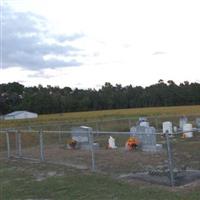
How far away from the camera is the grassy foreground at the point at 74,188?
9.00 meters

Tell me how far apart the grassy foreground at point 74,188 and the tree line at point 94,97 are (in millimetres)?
90069

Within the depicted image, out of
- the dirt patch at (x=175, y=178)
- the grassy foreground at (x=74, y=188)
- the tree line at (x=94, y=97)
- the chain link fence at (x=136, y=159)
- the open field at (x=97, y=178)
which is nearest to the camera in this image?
the grassy foreground at (x=74, y=188)

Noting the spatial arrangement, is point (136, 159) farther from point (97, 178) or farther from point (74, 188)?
point (74, 188)

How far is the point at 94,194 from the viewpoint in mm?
9359

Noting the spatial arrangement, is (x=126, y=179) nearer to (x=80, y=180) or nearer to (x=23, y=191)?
(x=80, y=180)

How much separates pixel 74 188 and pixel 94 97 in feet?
333

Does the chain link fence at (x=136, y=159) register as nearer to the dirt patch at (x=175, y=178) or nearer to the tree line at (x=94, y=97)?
the dirt patch at (x=175, y=178)

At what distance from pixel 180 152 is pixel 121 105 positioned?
94654 millimetres

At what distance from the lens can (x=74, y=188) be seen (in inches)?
401

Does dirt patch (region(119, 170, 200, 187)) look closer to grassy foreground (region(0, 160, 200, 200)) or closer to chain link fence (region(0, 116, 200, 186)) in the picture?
chain link fence (region(0, 116, 200, 186))

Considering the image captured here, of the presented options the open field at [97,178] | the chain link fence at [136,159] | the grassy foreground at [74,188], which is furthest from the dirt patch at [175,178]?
the grassy foreground at [74,188]

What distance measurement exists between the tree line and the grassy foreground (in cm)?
9007

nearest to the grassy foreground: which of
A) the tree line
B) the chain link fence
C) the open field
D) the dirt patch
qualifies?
the open field

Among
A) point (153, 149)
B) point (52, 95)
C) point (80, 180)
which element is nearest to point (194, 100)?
point (52, 95)
